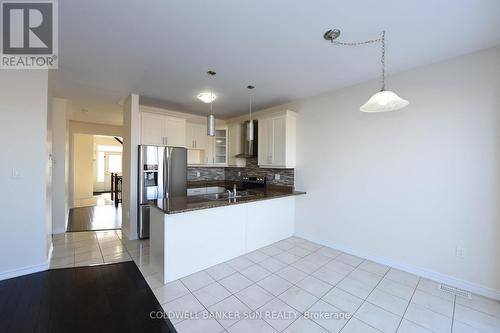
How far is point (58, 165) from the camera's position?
404 cm

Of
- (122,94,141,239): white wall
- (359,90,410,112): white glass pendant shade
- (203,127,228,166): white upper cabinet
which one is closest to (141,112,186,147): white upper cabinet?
(122,94,141,239): white wall

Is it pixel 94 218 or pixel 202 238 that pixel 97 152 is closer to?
pixel 94 218

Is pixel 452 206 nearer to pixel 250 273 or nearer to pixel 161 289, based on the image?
pixel 250 273

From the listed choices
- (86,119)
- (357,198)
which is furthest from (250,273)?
(86,119)

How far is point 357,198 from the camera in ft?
10.5

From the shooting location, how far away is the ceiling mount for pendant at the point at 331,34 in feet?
6.38

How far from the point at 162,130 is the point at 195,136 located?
995 mm

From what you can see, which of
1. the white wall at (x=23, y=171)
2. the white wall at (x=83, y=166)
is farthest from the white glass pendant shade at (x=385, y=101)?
the white wall at (x=83, y=166)

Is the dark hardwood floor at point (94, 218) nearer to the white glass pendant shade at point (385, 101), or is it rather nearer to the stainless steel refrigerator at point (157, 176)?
the stainless steel refrigerator at point (157, 176)

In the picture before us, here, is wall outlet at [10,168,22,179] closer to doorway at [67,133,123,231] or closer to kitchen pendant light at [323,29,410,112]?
doorway at [67,133,123,231]

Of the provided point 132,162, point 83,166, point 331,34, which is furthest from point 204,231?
point 83,166

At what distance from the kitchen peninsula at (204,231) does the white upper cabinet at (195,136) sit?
7.34 feet

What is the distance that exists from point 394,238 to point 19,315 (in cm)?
412

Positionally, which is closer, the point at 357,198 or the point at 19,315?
the point at 19,315
